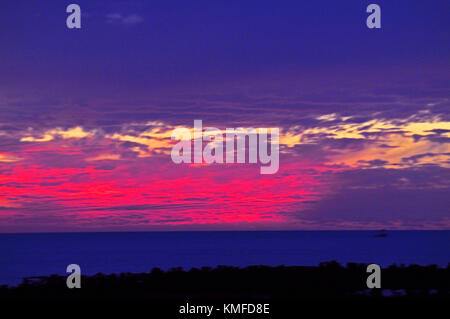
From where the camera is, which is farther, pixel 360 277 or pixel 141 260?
pixel 141 260

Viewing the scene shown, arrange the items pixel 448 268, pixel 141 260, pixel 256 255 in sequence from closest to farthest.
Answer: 1. pixel 448 268
2. pixel 141 260
3. pixel 256 255

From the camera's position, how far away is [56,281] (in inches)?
762
